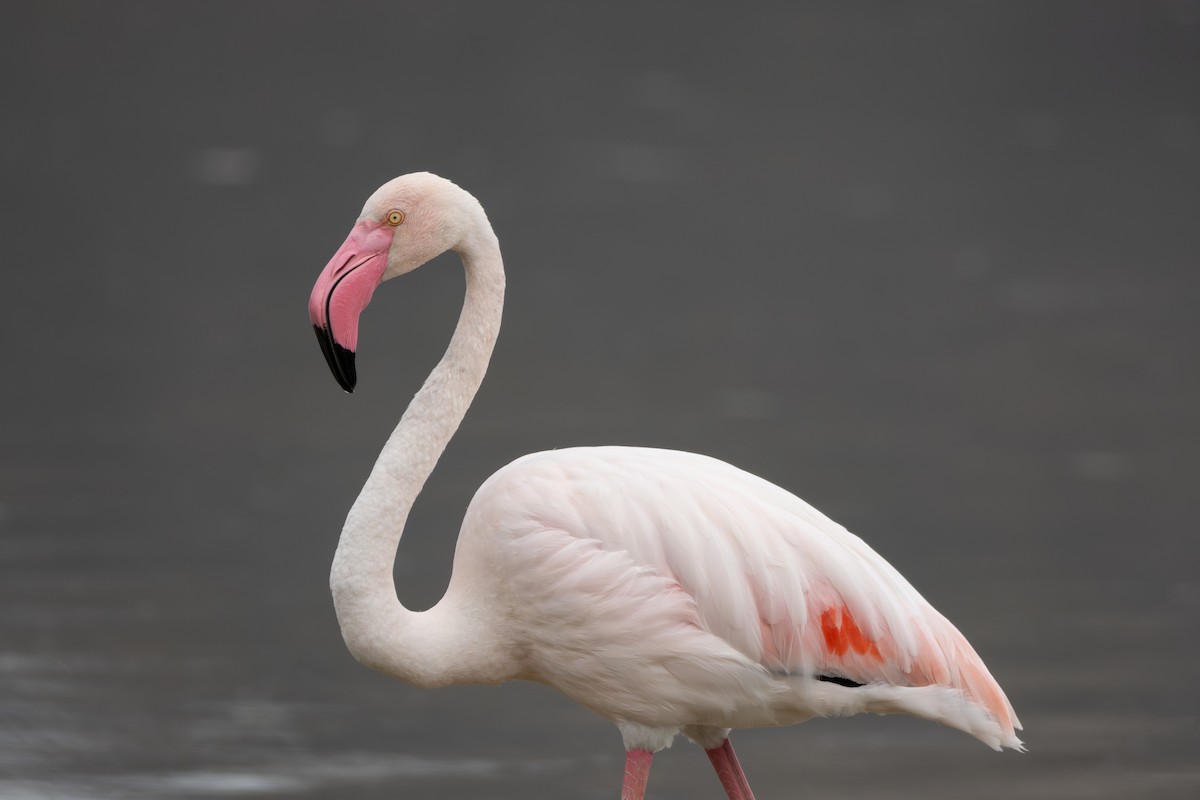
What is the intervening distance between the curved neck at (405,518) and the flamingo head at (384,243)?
9cm

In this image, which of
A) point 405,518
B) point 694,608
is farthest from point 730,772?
point 405,518

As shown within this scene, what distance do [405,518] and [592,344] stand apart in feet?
24.9

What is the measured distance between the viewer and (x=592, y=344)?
1177 cm

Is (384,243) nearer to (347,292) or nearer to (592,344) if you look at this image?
(347,292)

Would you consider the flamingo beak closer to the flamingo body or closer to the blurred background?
the flamingo body

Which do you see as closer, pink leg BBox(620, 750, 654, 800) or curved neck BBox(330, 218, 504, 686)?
curved neck BBox(330, 218, 504, 686)

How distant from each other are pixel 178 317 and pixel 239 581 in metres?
4.83

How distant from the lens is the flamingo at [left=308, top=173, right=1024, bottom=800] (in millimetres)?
4090

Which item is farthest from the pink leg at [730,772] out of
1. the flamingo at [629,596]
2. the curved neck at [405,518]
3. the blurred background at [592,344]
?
the blurred background at [592,344]

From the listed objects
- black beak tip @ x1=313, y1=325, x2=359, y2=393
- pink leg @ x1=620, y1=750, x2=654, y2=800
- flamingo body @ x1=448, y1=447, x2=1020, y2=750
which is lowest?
pink leg @ x1=620, y1=750, x2=654, y2=800

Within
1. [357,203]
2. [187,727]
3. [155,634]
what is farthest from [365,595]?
[357,203]

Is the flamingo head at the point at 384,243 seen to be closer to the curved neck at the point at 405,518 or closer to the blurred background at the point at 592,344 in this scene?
the curved neck at the point at 405,518

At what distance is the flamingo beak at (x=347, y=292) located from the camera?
4043mm

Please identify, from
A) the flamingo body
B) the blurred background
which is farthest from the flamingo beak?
the blurred background
